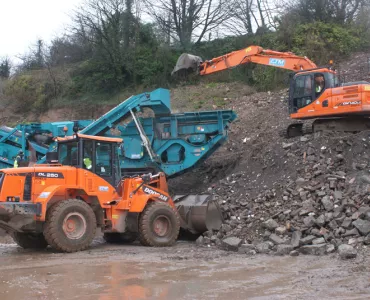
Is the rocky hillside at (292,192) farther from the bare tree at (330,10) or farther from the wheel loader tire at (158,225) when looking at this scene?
the bare tree at (330,10)

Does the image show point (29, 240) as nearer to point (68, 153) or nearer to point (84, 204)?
point (84, 204)

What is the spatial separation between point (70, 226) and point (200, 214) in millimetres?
3179

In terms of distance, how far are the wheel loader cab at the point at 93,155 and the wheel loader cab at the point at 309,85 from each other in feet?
23.1

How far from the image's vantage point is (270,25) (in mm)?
30000

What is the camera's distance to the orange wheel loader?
992 centimetres

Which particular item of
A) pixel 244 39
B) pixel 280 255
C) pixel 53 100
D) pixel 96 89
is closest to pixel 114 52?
pixel 96 89

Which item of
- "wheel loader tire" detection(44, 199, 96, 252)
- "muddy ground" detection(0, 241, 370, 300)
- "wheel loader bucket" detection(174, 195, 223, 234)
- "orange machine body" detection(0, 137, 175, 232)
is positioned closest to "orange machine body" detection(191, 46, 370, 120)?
"wheel loader bucket" detection(174, 195, 223, 234)

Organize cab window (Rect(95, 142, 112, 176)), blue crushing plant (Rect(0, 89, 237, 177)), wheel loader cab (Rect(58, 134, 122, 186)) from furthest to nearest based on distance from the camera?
blue crushing plant (Rect(0, 89, 237, 177)), cab window (Rect(95, 142, 112, 176)), wheel loader cab (Rect(58, 134, 122, 186))

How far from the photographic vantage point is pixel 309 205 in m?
11.4

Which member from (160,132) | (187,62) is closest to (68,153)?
(160,132)

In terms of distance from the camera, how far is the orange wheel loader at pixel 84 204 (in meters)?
9.92

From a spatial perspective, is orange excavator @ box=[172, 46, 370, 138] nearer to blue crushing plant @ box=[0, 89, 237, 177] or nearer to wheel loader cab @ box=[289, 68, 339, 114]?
wheel loader cab @ box=[289, 68, 339, 114]

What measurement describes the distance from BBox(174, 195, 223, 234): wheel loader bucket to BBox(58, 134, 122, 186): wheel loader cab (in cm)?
193

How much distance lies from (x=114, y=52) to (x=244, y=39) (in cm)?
729
